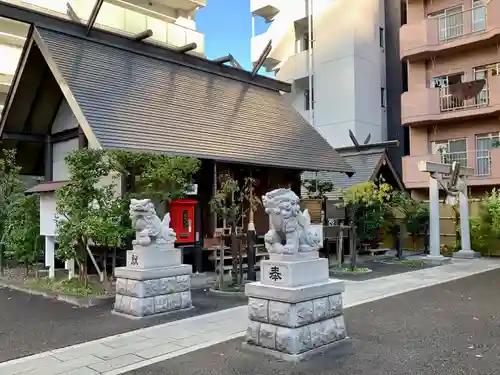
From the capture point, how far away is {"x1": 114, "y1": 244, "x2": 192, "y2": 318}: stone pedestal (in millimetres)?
7250

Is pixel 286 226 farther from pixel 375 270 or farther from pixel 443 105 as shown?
pixel 443 105

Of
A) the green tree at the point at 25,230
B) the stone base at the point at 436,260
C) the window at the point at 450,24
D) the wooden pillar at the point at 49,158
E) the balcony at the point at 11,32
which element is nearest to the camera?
the green tree at the point at 25,230

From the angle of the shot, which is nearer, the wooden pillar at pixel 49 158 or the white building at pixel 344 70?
the wooden pillar at pixel 49 158

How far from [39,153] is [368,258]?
11.0m

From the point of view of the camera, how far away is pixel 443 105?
2020 centimetres

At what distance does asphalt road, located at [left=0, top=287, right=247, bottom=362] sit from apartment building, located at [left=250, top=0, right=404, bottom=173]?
54.6 feet

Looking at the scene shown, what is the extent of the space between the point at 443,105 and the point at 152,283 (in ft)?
55.6

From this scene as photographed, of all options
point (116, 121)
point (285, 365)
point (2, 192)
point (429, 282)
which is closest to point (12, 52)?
point (2, 192)

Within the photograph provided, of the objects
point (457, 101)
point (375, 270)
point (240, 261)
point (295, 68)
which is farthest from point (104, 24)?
point (375, 270)

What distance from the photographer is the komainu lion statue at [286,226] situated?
5520mm

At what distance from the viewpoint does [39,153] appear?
14664 millimetres

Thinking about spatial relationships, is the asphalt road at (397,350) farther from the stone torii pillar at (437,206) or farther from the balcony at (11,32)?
the balcony at (11,32)

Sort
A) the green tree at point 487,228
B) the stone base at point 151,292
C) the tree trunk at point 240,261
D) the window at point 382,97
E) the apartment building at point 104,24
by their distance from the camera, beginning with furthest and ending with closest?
the window at point 382,97, the apartment building at point 104,24, the green tree at point 487,228, the tree trunk at point 240,261, the stone base at point 151,292

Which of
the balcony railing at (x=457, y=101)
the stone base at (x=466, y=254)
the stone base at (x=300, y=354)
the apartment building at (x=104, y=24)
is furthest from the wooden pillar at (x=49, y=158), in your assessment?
the balcony railing at (x=457, y=101)
